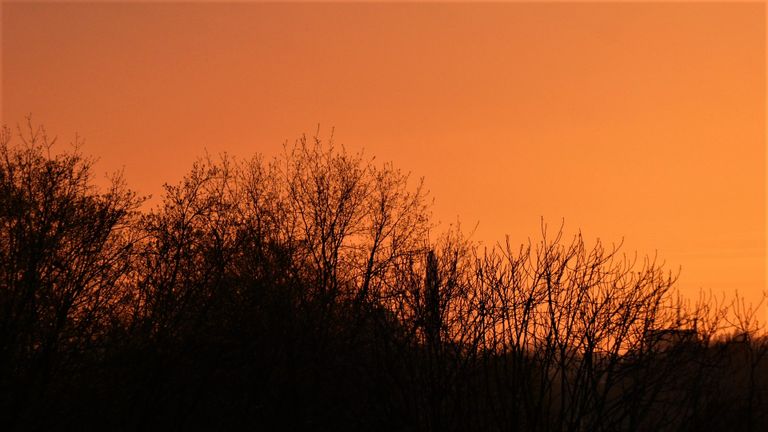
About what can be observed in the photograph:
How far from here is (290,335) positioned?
105ft

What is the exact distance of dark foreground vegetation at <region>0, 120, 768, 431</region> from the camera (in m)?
24.3

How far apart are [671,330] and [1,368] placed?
16375mm

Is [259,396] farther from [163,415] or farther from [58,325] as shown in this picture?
[58,325]

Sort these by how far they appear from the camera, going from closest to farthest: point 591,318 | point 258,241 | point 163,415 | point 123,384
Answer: point 591,318 < point 123,384 < point 163,415 < point 258,241

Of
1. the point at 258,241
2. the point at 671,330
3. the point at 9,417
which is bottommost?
the point at 9,417

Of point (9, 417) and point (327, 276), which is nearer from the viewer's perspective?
point (9, 417)

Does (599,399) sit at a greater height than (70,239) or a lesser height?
lesser

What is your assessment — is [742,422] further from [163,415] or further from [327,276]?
[163,415]

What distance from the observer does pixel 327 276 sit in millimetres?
38438

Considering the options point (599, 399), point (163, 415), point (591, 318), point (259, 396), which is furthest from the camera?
point (259, 396)

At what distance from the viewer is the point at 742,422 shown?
32000 millimetres

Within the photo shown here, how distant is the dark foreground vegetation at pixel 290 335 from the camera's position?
956 inches

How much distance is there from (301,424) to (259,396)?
1.63 m

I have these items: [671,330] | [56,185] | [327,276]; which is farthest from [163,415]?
[671,330]
